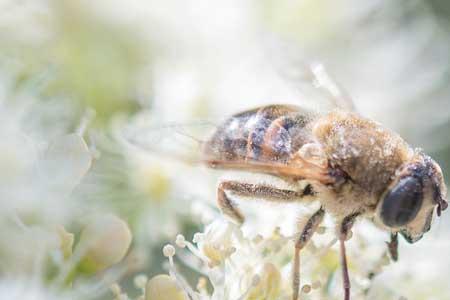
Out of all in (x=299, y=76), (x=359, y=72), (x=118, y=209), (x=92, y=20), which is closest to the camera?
(x=299, y=76)

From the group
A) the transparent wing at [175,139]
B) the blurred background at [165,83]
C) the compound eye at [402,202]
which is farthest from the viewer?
the blurred background at [165,83]

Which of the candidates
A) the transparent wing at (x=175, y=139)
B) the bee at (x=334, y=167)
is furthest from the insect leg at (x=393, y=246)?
the transparent wing at (x=175, y=139)

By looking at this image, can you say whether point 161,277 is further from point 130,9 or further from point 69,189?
point 130,9

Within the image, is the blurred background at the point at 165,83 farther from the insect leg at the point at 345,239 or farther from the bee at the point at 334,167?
the insect leg at the point at 345,239

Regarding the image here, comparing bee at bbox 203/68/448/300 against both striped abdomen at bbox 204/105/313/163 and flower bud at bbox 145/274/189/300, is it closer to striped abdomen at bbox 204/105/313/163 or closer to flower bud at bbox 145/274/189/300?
striped abdomen at bbox 204/105/313/163

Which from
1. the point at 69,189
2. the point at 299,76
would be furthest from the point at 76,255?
the point at 299,76

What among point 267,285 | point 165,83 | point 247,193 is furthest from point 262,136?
point 165,83

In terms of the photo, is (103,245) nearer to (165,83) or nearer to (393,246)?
(393,246)
